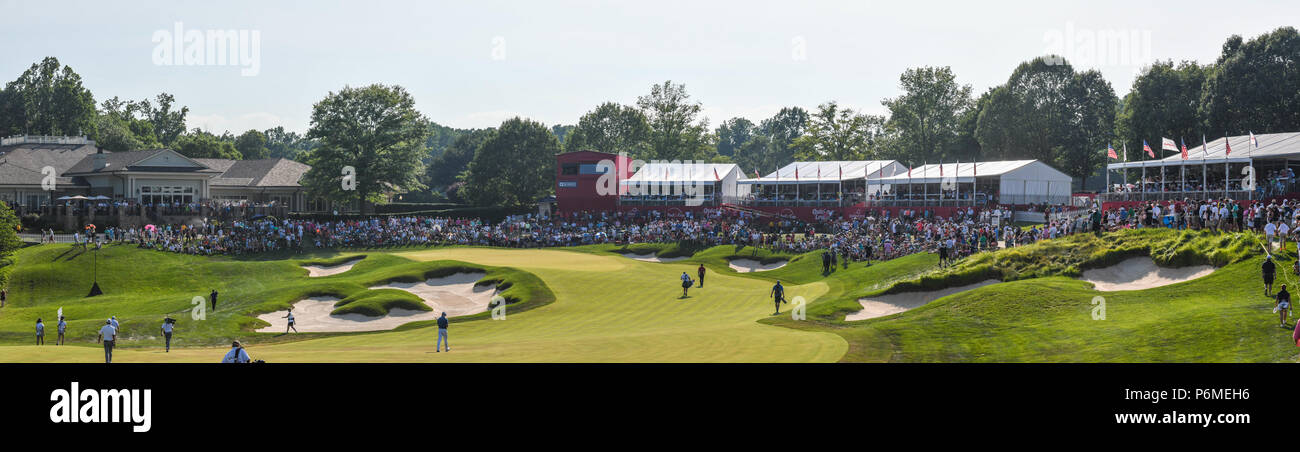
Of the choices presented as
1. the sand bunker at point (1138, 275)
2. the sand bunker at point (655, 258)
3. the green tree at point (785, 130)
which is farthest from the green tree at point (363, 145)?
the green tree at point (785, 130)

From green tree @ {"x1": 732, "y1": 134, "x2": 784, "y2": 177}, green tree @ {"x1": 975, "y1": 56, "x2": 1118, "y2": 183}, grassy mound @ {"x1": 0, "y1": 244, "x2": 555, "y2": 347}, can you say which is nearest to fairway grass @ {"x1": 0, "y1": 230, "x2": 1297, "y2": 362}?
grassy mound @ {"x1": 0, "y1": 244, "x2": 555, "y2": 347}

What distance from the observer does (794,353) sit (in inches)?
1171

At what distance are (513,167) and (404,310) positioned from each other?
6640 cm

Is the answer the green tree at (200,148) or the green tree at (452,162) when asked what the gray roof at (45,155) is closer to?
the green tree at (200,148)

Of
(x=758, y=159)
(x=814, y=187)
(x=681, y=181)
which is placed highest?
(x=758, y=159)

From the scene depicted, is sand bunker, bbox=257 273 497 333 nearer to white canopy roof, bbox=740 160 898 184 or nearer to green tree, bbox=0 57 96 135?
white canopy roof, bbox=740 160 898 184

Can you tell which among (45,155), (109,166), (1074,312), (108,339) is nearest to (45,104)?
(45,155)

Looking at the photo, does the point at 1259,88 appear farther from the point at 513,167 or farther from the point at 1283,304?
the point at 513,167

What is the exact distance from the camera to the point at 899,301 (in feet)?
140

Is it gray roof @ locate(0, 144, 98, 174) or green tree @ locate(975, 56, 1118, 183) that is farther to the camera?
green tree @ locate(975, 56, 1118, 183)

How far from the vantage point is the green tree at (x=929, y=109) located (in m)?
108

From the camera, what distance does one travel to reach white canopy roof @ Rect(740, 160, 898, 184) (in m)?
79.2

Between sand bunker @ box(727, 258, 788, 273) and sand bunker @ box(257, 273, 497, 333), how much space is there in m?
17.2

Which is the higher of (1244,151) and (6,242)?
(1244,151)
